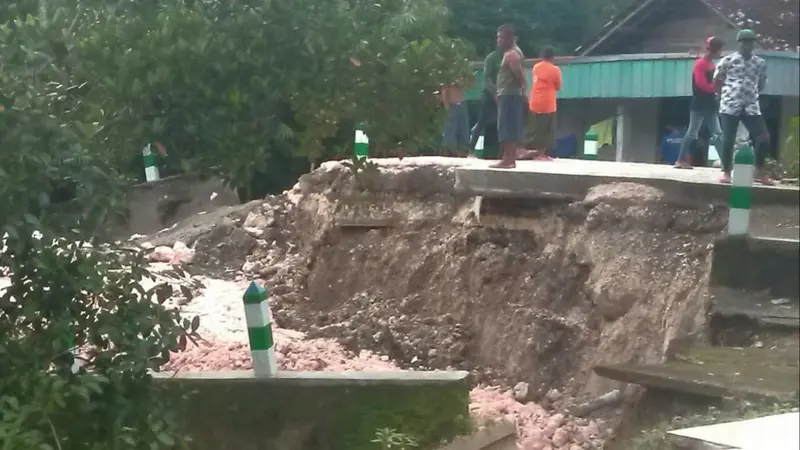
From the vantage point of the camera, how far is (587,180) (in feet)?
6.17

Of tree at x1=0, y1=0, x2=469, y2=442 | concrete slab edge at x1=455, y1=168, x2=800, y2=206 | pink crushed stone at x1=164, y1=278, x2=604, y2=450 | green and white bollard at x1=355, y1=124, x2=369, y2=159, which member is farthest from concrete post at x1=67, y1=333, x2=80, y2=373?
A: concrete slab edge at x1=455, y1=168, x2=800, y2=206

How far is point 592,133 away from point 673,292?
0.59 m

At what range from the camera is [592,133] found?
1569mm

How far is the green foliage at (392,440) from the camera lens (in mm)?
1864

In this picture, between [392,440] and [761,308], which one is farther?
[392,440]

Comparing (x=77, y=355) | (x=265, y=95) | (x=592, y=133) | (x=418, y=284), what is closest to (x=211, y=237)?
(x=418, y=284)

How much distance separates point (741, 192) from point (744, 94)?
0.56 feet

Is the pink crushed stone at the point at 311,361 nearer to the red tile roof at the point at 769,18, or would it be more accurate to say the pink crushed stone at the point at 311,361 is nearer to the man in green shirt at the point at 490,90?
the man in green shirt at the point at 490,90

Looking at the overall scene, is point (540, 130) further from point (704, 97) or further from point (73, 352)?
point (73, 352)

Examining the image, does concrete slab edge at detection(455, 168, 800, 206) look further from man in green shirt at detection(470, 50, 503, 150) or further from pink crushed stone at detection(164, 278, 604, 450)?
pink crushed stone at detection(164, 278, 604, 450)

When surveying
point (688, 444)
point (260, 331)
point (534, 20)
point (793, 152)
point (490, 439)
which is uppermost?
point (534, 20)

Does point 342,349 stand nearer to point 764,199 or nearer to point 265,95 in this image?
point 265,95

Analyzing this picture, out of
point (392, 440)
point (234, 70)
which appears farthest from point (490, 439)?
point (234, 70)

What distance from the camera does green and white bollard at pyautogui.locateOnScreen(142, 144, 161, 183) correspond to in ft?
4.76
